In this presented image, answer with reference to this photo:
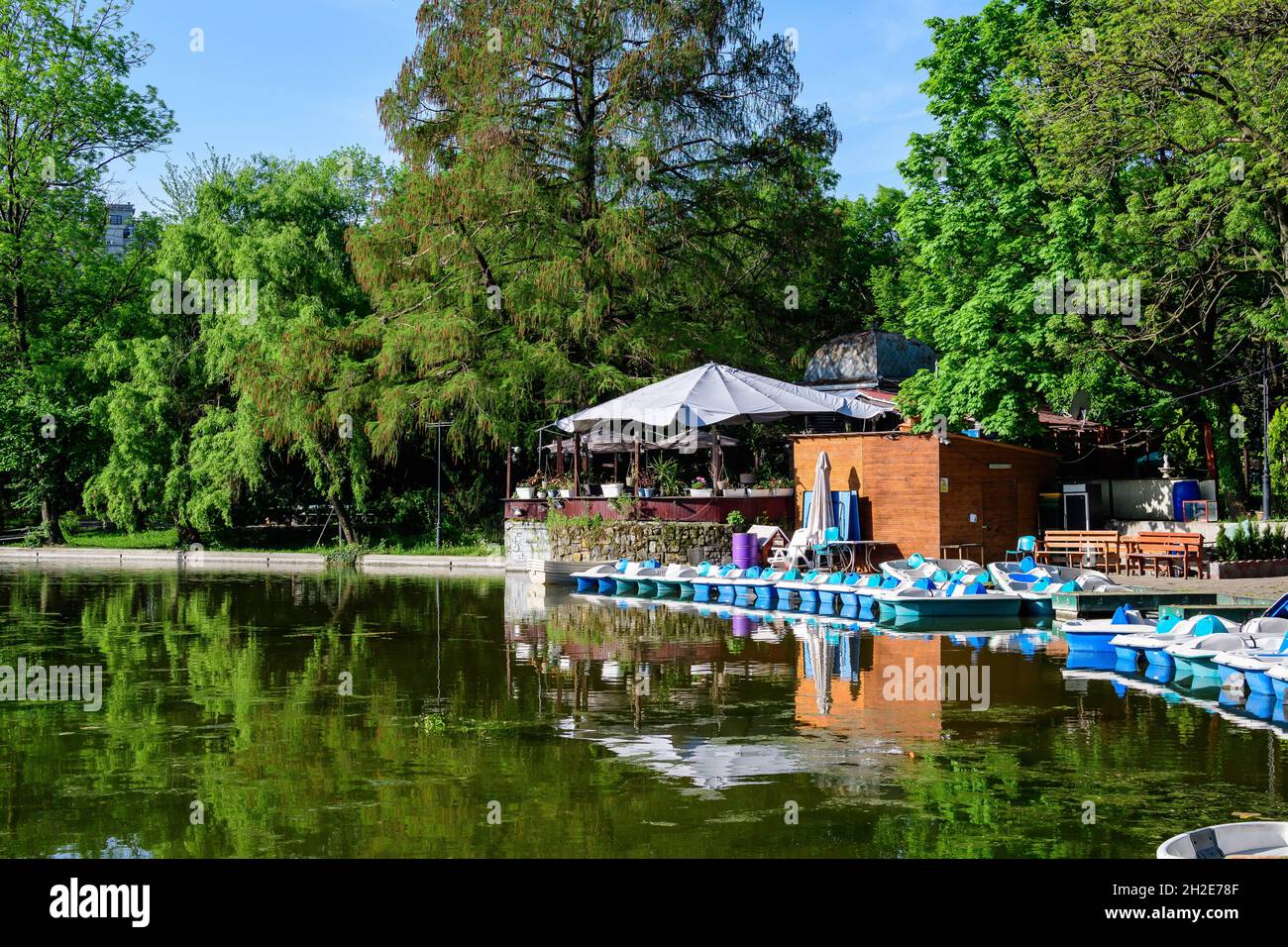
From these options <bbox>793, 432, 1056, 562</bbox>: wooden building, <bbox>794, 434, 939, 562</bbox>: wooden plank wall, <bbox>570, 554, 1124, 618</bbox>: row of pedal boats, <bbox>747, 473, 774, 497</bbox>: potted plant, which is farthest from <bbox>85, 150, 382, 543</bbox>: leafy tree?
<bbox>793, 432, 1056, 562</bbox>: wooden building

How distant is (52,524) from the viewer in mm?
41438

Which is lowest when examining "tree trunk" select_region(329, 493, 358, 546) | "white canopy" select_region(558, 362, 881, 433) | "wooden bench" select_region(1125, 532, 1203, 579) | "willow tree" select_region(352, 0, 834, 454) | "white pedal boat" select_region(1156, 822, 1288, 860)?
"white pedal boat" select_region(1156, 822, 1288, 860)

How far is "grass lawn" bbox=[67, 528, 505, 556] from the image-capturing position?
115 ft

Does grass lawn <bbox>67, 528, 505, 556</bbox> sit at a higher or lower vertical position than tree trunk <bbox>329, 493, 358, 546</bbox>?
lower

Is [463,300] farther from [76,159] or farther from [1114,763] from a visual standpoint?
[1114,763]

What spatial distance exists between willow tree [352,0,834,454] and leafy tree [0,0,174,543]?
13.4 metres

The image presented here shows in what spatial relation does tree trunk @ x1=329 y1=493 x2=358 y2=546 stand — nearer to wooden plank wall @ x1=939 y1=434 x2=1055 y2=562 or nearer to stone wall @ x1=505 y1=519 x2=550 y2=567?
stone wall @ x1=505 y1=519 x2=550 y2=567

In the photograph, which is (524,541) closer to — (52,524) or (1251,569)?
(1251,569)

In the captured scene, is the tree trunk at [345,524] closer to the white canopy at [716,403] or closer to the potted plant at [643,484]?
the white canopy at [716,403]

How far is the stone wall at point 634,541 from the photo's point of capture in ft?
89.9

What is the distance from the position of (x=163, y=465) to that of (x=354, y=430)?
318 inches

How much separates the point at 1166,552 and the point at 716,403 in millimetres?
10119
